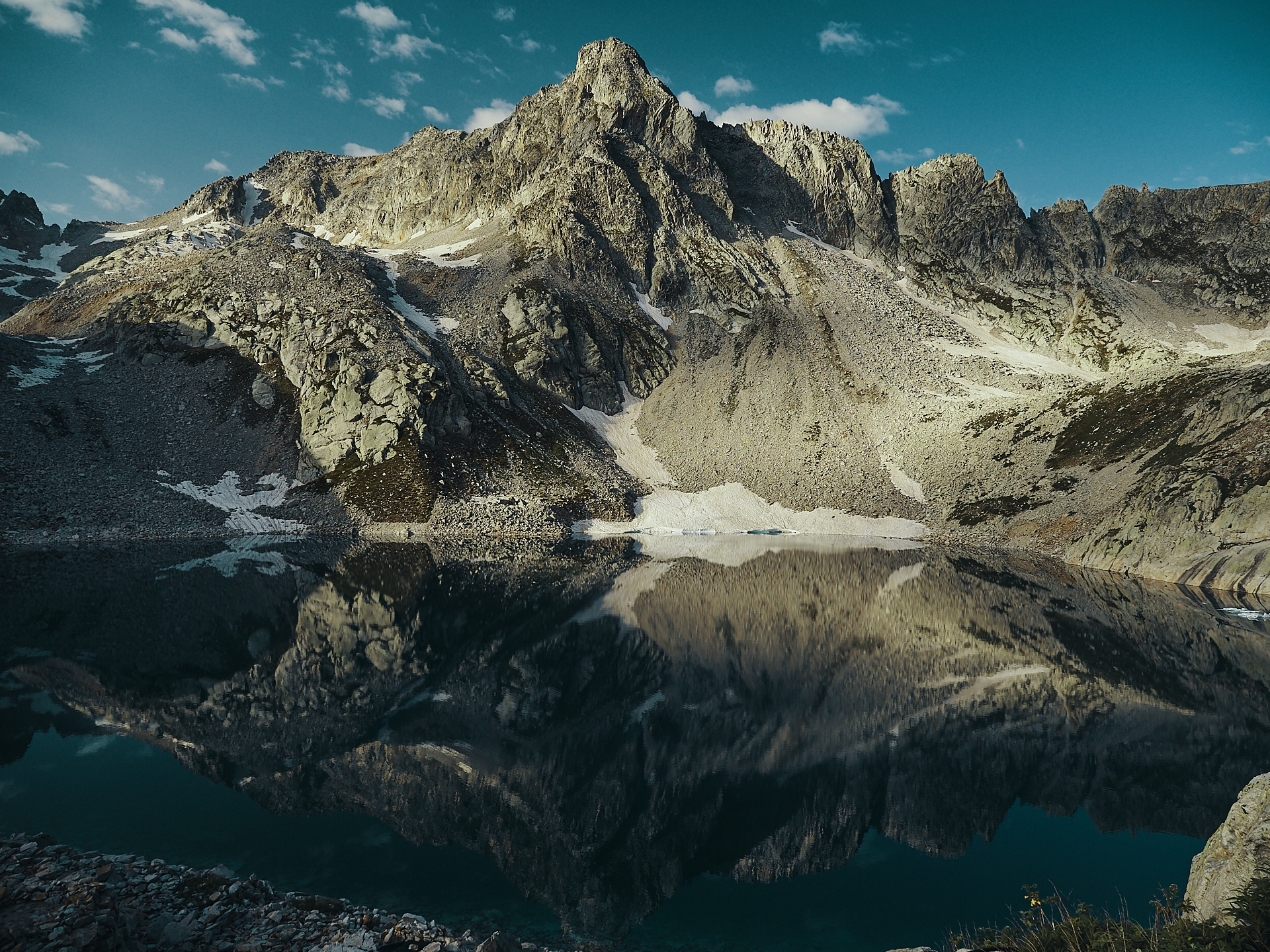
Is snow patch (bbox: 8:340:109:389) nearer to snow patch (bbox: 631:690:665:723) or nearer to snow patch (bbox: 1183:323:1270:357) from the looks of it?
snow patch (bbox: 631:690:665:723)

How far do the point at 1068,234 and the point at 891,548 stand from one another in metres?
150

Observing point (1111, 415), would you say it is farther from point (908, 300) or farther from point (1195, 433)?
point (908, 300)

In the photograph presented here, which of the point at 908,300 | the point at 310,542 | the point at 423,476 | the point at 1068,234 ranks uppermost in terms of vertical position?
the point at 1068,234

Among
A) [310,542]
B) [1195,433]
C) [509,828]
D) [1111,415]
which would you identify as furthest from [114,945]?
[1111,415]

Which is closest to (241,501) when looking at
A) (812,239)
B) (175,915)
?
(175,915)

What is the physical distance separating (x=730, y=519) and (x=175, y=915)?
8753 cm

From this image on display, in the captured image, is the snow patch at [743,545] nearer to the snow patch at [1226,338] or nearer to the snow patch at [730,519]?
the snow patch at [730,519]

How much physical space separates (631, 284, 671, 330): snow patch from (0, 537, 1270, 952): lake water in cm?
9949

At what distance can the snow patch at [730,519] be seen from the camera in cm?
9056

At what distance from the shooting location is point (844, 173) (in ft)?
554

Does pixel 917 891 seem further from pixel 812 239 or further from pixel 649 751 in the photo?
pixel 812 239

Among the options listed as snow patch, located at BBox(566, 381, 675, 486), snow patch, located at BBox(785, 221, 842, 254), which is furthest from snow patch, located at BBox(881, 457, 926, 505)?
snow patch, located at BBox(785, 221, 842, 254)

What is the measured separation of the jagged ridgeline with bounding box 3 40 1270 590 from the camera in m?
79.2

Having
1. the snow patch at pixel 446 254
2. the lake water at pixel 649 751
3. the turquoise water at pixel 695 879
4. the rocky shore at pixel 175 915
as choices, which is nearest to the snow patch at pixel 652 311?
the snow patch at pixel 446 254
